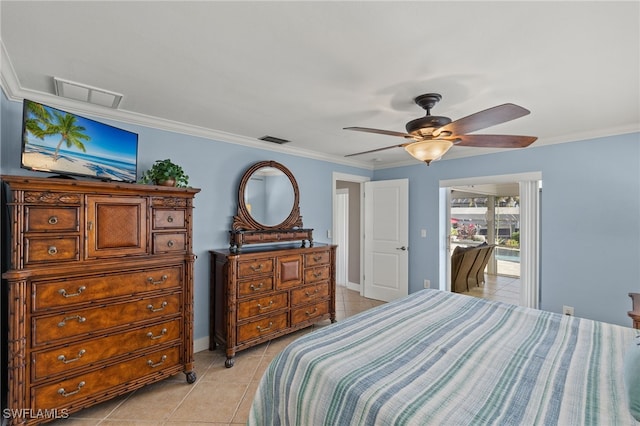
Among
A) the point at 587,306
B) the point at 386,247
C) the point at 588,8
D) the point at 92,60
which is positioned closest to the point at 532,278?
the point at 587,306

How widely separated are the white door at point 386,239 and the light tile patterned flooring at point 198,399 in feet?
7.34

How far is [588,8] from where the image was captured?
1.21m

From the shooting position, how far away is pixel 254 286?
2.86 m

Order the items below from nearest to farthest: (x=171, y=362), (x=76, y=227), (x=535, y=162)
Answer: (x=76, y=227), (x=171, y=362), (x=535, y=162)

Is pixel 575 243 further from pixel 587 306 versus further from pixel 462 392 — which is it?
pixel 462 392

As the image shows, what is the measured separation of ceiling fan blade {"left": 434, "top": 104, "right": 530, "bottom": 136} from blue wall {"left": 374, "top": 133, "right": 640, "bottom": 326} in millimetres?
2136

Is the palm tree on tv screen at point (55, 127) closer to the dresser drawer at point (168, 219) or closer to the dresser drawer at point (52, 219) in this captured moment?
the dresser drawer at point (52, 219)

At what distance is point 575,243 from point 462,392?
3.00 meters

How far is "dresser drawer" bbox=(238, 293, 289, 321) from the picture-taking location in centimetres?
278

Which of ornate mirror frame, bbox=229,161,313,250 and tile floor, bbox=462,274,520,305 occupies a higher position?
ornate mirror frame, bbox=229,161,313,250

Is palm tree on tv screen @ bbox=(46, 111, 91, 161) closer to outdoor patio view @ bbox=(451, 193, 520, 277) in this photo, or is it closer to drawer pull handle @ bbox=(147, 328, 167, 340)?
drawer pull handle @ bbox=(147, 328, 167, 340)

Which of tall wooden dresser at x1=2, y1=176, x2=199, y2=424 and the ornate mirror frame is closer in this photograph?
tall wooden dresser at x1=2, y1=176, x2=199, y2=424

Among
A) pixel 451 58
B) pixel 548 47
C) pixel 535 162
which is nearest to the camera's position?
pixel 548 47

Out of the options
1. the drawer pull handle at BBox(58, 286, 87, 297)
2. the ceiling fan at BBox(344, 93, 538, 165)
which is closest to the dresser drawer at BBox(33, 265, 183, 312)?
the drawer pull handle at BBox(58, 286, 87, 297)
